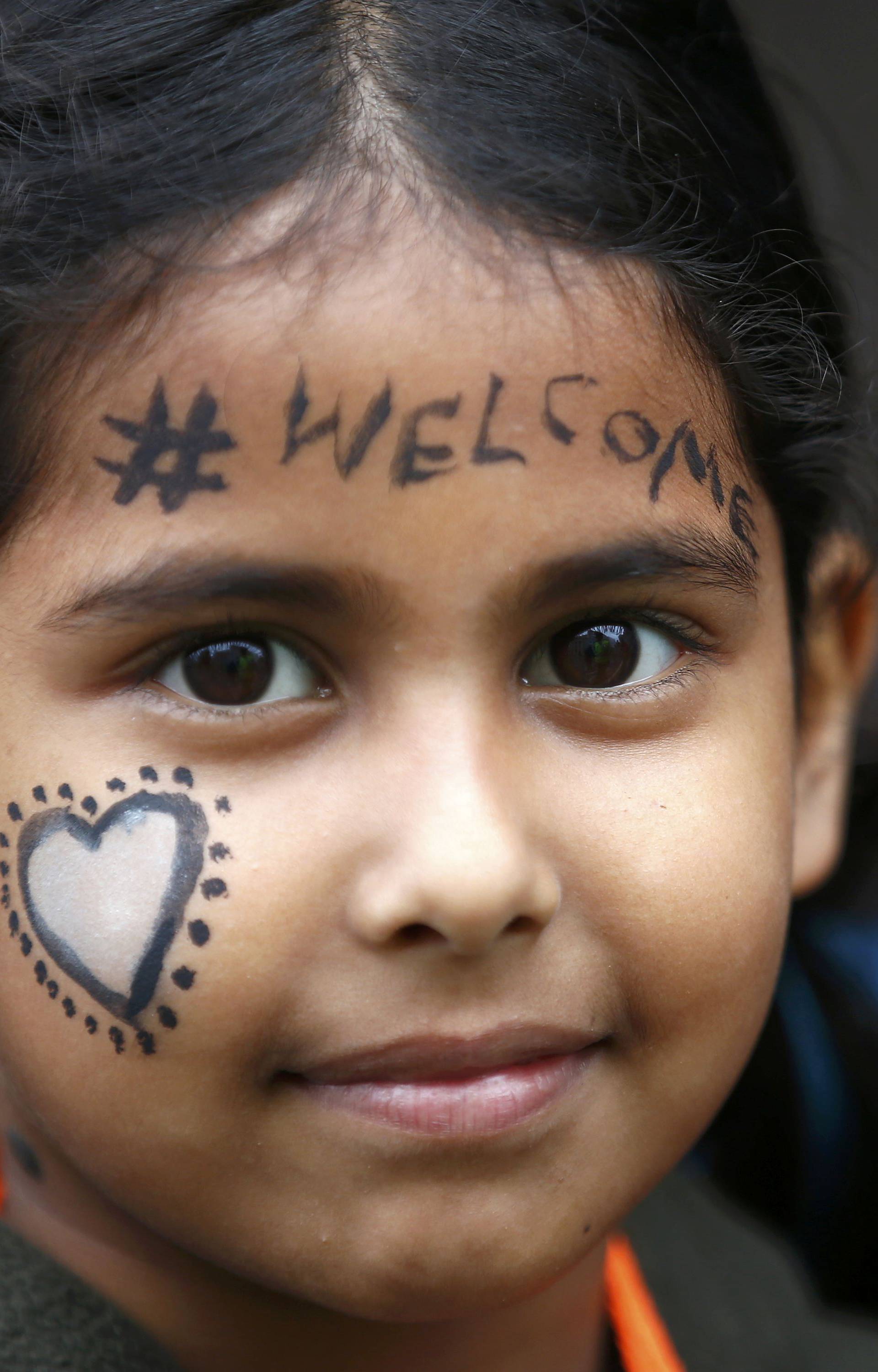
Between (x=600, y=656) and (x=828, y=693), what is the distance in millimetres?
462

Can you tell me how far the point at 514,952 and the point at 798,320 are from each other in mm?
710

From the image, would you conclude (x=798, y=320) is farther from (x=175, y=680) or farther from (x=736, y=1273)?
(x=736, y=1273)

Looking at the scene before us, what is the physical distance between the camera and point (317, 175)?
103 cm

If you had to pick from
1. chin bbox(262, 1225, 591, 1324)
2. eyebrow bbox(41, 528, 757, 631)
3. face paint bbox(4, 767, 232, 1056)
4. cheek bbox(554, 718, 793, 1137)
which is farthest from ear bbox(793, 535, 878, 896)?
face paint bbox(4, 767, 232, 1056)

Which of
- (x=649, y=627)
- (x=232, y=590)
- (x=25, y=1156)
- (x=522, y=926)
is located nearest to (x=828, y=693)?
(x=649, y=627)

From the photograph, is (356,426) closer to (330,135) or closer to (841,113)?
(330,135)

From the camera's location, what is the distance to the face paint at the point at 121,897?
103 cm

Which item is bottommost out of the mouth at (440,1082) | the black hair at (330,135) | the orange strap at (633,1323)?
the orange strap at (633,1323)

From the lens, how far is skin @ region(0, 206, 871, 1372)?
3.29ft

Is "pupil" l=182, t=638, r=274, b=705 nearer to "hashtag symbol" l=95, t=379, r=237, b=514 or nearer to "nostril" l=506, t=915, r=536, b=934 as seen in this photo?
"hashtag symbol" l=95, t=379, r=237, b=514

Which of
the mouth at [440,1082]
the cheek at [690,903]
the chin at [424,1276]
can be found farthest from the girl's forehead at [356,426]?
the chin at [424,1276]

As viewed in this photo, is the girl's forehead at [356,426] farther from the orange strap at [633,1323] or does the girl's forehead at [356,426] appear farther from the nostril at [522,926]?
the orange strap at [633,1323]

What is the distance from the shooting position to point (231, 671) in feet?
3.57

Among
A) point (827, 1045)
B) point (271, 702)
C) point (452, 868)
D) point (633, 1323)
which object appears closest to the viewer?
point (452, 868)
